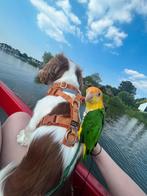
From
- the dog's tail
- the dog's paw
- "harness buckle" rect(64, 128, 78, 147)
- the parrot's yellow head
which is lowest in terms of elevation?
the dog's tail

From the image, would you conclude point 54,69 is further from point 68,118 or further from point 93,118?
point 93,118

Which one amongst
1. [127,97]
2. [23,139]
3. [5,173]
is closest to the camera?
[5,173]

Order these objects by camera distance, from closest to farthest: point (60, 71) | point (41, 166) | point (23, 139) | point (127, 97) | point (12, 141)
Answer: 1. point (41, 166)
2. point (23, 139)
3. point (12, 141)
4. point (60, 71)
5. point (127, 97)

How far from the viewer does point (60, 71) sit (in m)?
2.55

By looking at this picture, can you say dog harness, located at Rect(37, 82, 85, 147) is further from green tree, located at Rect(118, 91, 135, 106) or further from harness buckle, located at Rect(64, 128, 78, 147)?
green tree, located at Rect(118, 91, 135, 106)

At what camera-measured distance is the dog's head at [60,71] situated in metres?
2.49

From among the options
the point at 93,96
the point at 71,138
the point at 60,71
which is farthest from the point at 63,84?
the point at 93,96

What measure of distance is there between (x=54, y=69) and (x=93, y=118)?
138cm

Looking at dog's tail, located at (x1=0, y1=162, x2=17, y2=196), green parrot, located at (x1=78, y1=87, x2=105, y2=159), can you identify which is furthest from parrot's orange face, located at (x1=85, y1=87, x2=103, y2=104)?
dog's tail, located at (x1=0, y1=162, x2=17, y2=196)

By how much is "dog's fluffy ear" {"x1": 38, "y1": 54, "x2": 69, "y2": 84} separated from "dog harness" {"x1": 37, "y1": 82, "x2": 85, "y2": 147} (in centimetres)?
29

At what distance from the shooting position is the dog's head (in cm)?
249

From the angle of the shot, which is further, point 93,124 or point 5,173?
point 5,173

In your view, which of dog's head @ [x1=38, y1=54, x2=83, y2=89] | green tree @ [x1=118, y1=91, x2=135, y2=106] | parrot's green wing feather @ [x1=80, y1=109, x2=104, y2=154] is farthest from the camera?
green tree @ [x1=118, y1=91, x2=135, y2=106]

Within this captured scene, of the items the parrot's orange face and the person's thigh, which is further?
the person's thigh
